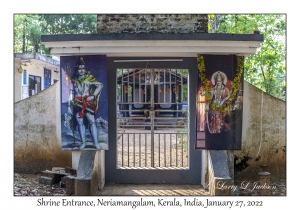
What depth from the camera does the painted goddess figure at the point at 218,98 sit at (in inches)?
269

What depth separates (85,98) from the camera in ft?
22.4

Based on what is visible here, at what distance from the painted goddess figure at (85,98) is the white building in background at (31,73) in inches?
236

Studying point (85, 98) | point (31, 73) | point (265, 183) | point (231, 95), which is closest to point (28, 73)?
point (31, 73)

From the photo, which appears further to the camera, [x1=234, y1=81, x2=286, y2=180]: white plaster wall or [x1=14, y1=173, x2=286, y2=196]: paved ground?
[x1=234, y1=81, x2=286, y2=180]: white plaster wall

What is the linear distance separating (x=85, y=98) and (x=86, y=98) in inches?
0.8

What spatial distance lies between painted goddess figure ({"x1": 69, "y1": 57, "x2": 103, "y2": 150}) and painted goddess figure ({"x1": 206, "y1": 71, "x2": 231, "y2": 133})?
2.16 meters

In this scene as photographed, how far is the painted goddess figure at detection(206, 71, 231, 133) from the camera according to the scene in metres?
6.82

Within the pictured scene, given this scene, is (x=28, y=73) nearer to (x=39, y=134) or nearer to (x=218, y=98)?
(x=39, y=134)

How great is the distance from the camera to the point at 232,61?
6.80m

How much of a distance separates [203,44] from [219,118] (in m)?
1.47

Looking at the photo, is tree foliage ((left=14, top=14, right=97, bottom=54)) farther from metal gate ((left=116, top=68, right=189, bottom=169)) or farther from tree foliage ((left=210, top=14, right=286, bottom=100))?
tree foliage ((left=210, top=14, right=286, bottom=100))

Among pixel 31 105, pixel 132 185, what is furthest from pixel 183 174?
pixel 31 105

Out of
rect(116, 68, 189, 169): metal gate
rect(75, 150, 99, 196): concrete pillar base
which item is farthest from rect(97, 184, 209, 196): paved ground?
rect(116, 68, 189, 169): metal gate
